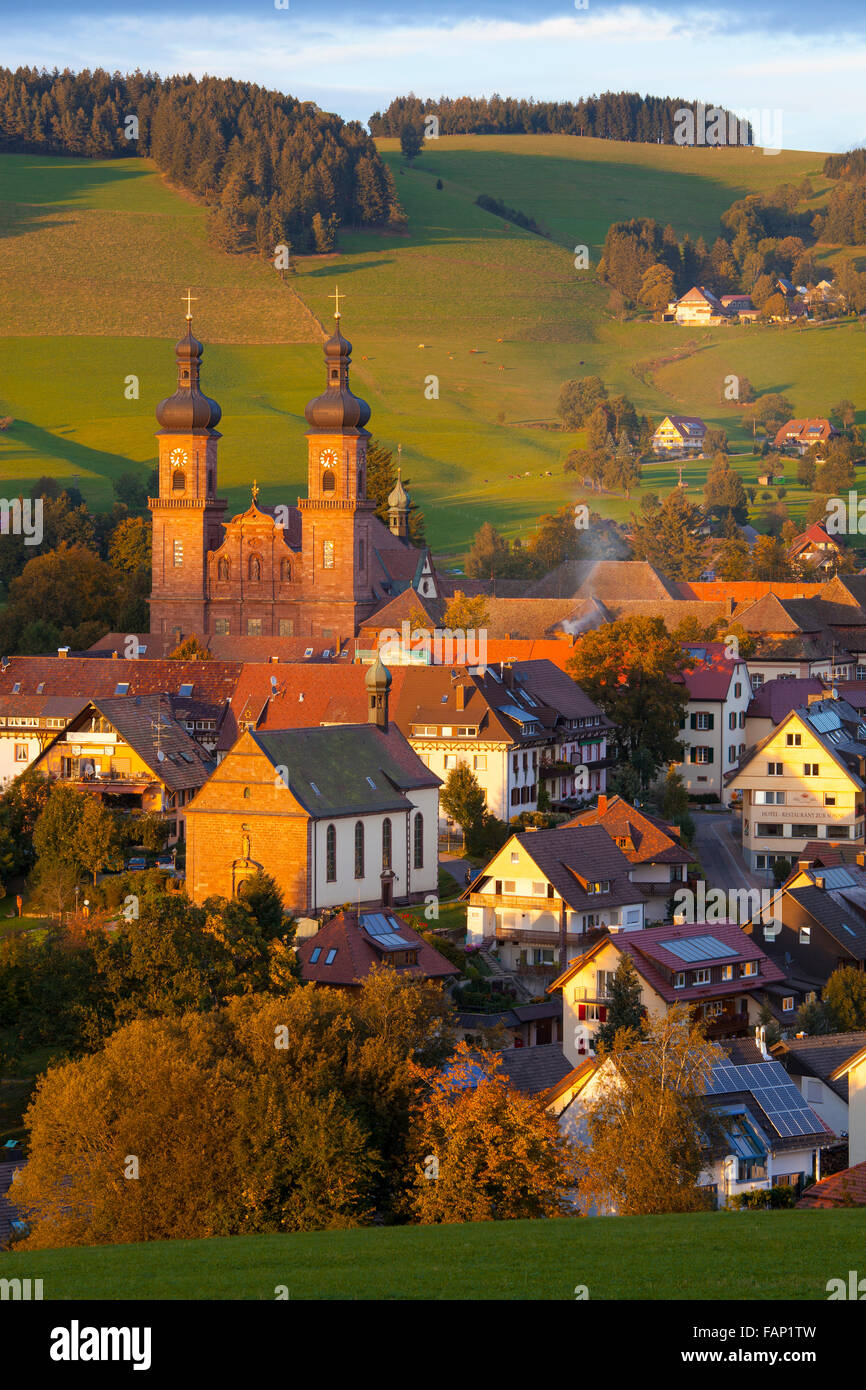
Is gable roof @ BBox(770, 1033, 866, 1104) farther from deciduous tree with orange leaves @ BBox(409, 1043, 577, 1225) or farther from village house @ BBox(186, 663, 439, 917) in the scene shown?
village house @ BBox(186, 663, 439, 917)

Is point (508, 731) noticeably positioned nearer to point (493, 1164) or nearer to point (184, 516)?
point (493, 1164)

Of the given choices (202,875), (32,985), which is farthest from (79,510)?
(32,985)

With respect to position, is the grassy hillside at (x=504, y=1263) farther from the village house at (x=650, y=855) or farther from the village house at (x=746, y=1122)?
the village house at (x=650, y=855)

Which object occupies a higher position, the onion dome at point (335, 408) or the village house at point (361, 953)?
the onion dome at point (335, 408)

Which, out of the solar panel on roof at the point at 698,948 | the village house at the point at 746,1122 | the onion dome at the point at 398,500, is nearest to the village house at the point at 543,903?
the solar panel on roof at the point at 698,948

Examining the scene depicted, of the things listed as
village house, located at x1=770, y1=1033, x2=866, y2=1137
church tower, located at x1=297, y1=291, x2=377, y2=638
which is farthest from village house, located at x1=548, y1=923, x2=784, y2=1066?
church tower, located at x1=297, y1=291, x2=377, y2=638

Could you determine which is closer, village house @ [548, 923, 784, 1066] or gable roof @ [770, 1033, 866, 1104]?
gable roof @ [770, 1033, 866, 1104]
